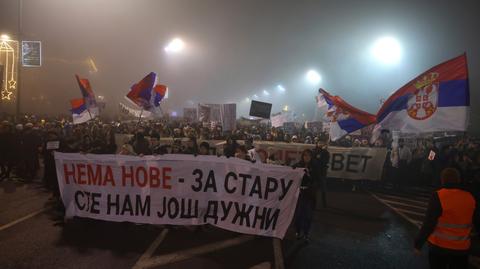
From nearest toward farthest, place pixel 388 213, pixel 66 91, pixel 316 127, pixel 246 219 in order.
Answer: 1. pixel 246 219
2. pixel 388 213
3. pixel 316 127
4. pixel 66 91

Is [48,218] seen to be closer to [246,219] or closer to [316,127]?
[246,219]

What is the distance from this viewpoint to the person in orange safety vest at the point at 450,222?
3812 millimetres

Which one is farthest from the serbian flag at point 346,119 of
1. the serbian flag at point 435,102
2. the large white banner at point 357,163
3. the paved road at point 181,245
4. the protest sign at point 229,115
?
the protest sign at point 229,115

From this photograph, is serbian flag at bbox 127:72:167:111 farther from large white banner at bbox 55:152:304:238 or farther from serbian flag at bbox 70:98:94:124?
large white banner at bbox 55:152:304:238

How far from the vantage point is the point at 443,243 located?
12.7 feet

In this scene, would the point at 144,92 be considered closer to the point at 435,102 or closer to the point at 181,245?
the point at 181,245

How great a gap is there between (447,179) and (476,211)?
24.2 inches

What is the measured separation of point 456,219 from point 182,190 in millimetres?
4395

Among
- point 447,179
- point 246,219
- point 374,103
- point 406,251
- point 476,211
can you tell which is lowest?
point 406,251

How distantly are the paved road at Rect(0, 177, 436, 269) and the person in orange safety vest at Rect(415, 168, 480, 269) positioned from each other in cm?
183

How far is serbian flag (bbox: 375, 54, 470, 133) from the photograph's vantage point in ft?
23.2

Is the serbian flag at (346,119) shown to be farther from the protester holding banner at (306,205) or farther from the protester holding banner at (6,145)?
the protester holding banner at (6,145)

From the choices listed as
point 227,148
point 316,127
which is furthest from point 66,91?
point 227,148

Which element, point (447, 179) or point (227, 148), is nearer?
point (447, 179)
